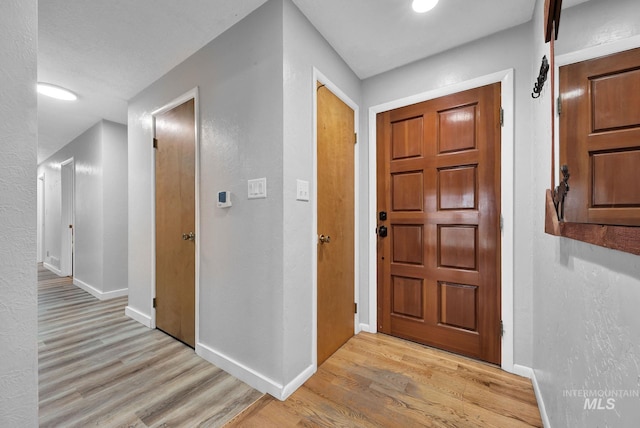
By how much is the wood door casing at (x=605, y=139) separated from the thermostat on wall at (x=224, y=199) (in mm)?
1708

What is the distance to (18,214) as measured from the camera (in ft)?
2.22

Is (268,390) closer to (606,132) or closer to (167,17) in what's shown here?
(606,132)

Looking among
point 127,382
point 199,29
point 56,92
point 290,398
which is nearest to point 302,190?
point 290,398

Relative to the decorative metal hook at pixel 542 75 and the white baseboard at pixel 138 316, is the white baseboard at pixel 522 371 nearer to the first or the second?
the decorative metal hook at pixel 542 75

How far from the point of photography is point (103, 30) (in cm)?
175

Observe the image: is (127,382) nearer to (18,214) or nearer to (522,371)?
(18,214)

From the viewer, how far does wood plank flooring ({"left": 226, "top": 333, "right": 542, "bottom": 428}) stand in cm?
132

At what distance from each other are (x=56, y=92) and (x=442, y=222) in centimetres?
390

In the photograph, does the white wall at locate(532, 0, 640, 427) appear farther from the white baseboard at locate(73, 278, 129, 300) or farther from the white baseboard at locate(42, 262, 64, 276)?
the white baseboard at locate(42, 262, 64, 276)

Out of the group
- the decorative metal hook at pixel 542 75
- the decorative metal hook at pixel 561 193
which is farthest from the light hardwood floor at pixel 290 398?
the decorative metal hook at pixel 542 75

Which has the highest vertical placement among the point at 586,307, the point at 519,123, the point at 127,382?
the point at 519,123

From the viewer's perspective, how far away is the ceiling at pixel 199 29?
5.10 ft

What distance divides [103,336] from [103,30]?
2.47m

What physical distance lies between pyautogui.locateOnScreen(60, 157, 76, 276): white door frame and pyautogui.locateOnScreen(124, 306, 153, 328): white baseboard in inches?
112
